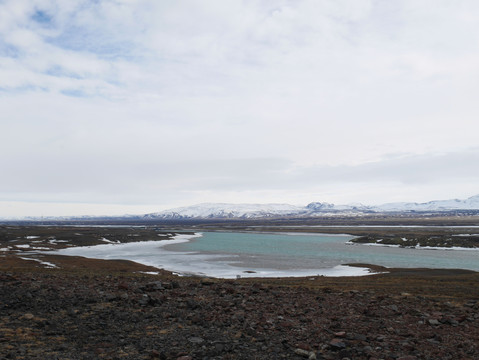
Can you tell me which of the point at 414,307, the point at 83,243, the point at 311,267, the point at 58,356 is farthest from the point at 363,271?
the point at 83,243

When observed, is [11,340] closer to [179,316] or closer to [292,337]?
[179,316]

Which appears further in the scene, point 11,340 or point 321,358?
point 11,340

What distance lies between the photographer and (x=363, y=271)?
45750 millimetres

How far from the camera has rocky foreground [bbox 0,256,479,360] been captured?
958 centimetres

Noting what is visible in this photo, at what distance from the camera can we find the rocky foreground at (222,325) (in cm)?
958

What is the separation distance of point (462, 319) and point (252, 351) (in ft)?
28.8

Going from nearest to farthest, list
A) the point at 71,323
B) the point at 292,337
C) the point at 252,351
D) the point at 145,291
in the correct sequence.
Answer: the point at 252,351, the point at 292,337, the point at 71,323, the point at 145,291

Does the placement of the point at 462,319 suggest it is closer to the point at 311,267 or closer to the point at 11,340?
the point at 11,340

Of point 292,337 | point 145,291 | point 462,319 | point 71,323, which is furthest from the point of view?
point 145,291

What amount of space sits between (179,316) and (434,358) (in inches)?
333

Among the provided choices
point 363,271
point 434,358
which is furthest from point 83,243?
point 434,358

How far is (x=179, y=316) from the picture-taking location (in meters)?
13.1

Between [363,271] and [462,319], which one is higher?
[462,319]

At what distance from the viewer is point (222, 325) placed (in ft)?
39.4
